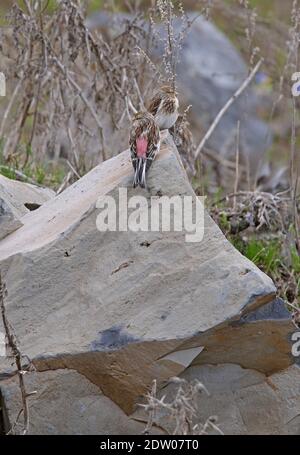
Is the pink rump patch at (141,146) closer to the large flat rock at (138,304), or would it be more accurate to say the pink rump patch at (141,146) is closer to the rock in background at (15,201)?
the large flat rock at (138,304)

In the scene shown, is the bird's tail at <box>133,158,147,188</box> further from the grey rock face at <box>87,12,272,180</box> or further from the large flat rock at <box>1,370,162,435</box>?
the grey rock face at <box>87,12,272,180</box>

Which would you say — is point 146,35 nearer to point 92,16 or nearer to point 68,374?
point 68,374

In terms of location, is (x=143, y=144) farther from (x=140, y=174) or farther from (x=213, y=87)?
(x=213, y=87)

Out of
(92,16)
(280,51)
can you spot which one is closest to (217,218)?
(280,51)

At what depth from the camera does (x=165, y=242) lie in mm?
4781

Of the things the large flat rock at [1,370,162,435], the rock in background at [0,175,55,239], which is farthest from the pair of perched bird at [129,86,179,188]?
the large flat rock at [1,370,162,435]

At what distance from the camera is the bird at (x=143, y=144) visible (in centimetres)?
485

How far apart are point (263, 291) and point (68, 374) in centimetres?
96

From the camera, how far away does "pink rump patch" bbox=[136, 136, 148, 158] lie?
4938 millimetres

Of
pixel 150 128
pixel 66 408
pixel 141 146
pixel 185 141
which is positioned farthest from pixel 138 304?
pixel 185 141

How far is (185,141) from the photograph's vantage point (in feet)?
22.8

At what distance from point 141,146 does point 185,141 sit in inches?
77.4

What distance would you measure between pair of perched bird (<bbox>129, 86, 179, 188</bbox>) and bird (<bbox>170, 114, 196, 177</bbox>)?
21 cm

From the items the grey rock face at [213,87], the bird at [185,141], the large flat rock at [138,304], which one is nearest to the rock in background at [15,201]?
the large flat rock at [138,304]
